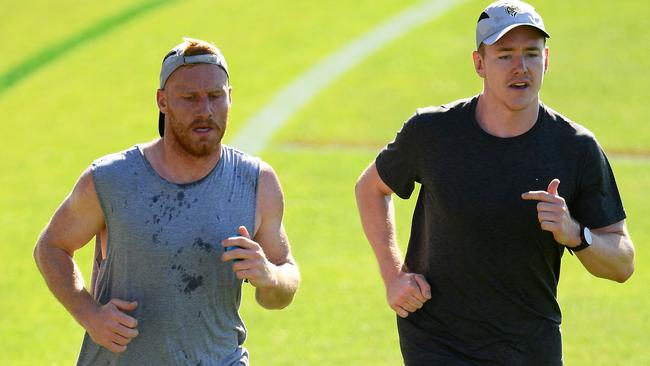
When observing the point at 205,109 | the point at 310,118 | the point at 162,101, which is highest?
the point at 310,118

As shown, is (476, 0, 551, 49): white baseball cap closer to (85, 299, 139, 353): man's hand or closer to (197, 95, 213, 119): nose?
(197, 95, 213, 119): nose

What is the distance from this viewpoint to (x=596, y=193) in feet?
16.8

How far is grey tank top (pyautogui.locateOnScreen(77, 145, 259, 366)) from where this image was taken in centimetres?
495

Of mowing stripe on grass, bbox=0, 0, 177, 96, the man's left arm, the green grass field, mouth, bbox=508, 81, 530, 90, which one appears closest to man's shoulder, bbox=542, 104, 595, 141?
mouth, bbox=508, 81, 530, 90

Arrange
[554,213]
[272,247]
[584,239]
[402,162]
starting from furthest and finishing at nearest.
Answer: [402,162], [272,247], [584,239], [554,213]

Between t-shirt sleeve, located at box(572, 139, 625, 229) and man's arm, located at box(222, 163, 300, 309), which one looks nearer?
man's arm, located at box(222, 163, 300, 309)

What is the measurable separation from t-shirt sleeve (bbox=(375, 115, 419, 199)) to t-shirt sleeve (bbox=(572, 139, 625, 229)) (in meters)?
0.75

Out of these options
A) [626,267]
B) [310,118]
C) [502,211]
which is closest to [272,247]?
[502,211]

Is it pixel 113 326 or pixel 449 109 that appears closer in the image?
pixel 113 326

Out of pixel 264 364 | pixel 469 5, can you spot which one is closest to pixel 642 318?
pixel 264 364

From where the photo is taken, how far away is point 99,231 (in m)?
5.07

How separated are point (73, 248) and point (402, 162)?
1479 mm

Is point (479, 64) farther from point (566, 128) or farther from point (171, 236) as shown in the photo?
point (171, 236)

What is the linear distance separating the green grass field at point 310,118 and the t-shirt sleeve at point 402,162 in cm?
473
